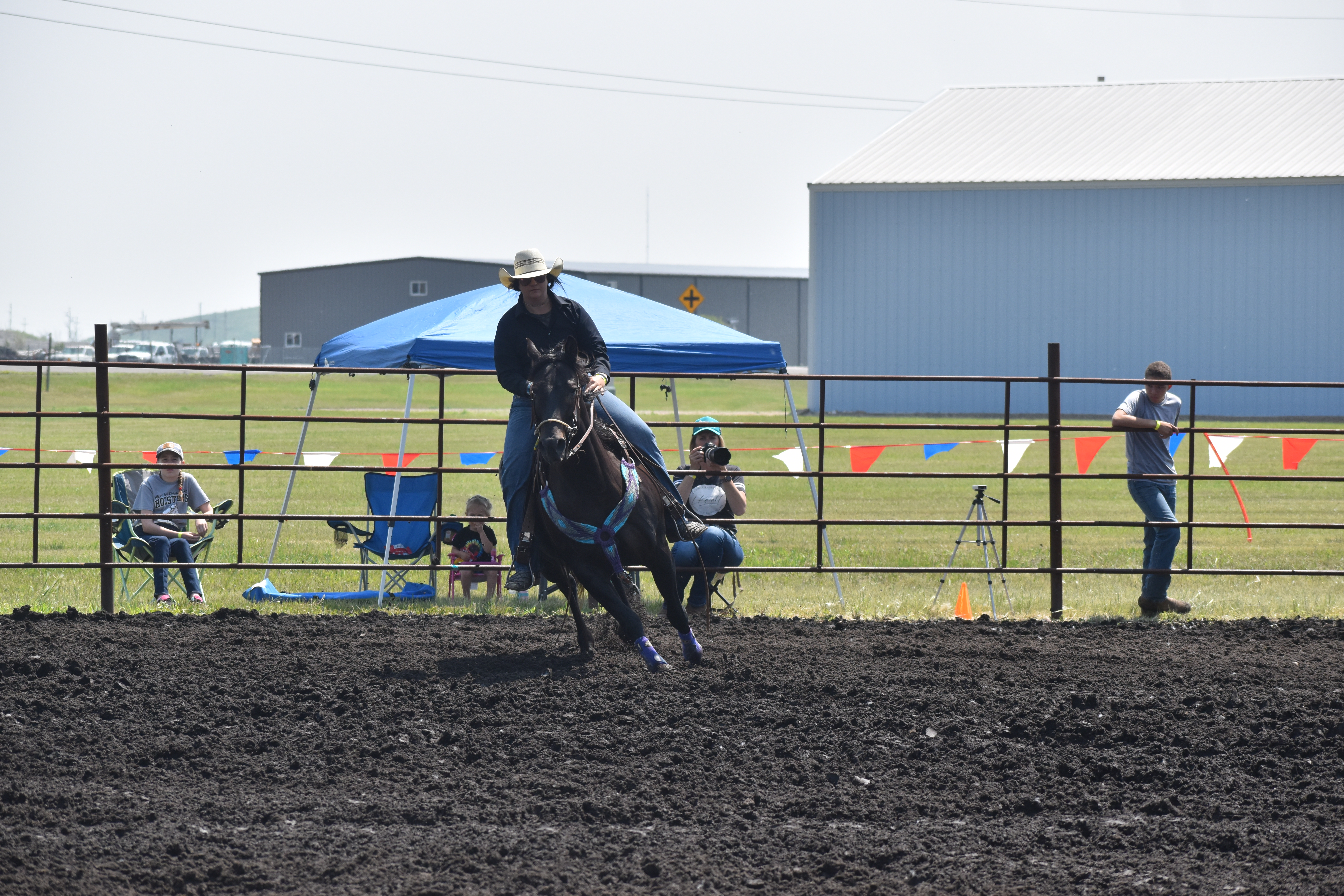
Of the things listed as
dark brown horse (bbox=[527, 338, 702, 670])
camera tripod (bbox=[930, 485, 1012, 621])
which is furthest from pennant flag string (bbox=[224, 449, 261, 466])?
camera tripod (bbox=[930, 485, 1012, 621])

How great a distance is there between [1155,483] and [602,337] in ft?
13.2

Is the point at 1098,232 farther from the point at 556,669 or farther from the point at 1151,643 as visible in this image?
the point at 556,669

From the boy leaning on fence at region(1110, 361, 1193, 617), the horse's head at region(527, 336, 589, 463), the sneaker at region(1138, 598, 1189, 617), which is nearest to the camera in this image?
the horse's head at region(527, 336, 589, 463)

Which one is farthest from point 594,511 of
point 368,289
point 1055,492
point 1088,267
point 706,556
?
point 368,289

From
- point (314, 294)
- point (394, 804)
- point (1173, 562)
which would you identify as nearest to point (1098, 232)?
point (1173, 562)

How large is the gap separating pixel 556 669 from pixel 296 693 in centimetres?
131

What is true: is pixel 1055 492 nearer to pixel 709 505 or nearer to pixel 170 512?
pixel 709 505

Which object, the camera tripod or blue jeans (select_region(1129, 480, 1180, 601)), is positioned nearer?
the camera tripod

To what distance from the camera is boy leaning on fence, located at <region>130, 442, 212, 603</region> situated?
348 inches

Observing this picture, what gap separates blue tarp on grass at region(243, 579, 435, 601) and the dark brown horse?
2.87 m

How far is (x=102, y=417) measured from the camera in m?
8.48

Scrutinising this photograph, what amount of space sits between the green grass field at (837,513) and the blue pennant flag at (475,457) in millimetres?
705

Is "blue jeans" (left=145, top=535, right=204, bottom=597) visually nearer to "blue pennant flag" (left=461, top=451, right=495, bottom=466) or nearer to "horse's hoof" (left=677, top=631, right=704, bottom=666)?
"blue pennant flag" (left=461, top=451, right=495, bottom=466)

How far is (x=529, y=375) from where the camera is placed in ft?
20.1
